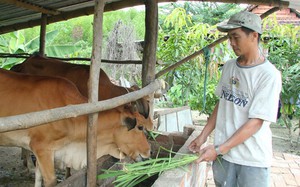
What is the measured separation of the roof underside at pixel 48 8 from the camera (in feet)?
13.0

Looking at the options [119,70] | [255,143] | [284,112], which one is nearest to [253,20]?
[255,143]

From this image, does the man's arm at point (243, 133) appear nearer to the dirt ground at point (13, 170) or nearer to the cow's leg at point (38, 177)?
the cow's leg at point (38, 177)

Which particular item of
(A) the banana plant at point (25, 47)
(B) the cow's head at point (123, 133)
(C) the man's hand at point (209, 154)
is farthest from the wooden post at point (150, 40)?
(A) the banana plant at point (25, 47)

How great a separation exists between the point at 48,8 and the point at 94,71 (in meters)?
2.74

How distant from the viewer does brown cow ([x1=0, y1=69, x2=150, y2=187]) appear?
3006 mm

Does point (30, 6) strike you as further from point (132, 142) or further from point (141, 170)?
point (141, 170)

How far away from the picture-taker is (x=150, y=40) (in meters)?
3.75

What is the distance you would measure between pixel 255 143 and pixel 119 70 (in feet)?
30.5

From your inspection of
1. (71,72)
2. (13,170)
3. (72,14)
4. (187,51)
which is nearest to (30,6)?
(72,14)

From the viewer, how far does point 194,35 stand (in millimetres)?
6992

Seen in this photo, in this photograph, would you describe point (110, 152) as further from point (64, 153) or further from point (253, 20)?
point (253, 20)

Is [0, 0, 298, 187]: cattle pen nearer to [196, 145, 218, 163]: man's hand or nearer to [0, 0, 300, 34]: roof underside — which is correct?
[0, 0, 300, 34]: roof underside

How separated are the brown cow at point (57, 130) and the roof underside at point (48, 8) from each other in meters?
1.31

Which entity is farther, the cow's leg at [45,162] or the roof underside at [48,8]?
the roof underside at [48,8]
